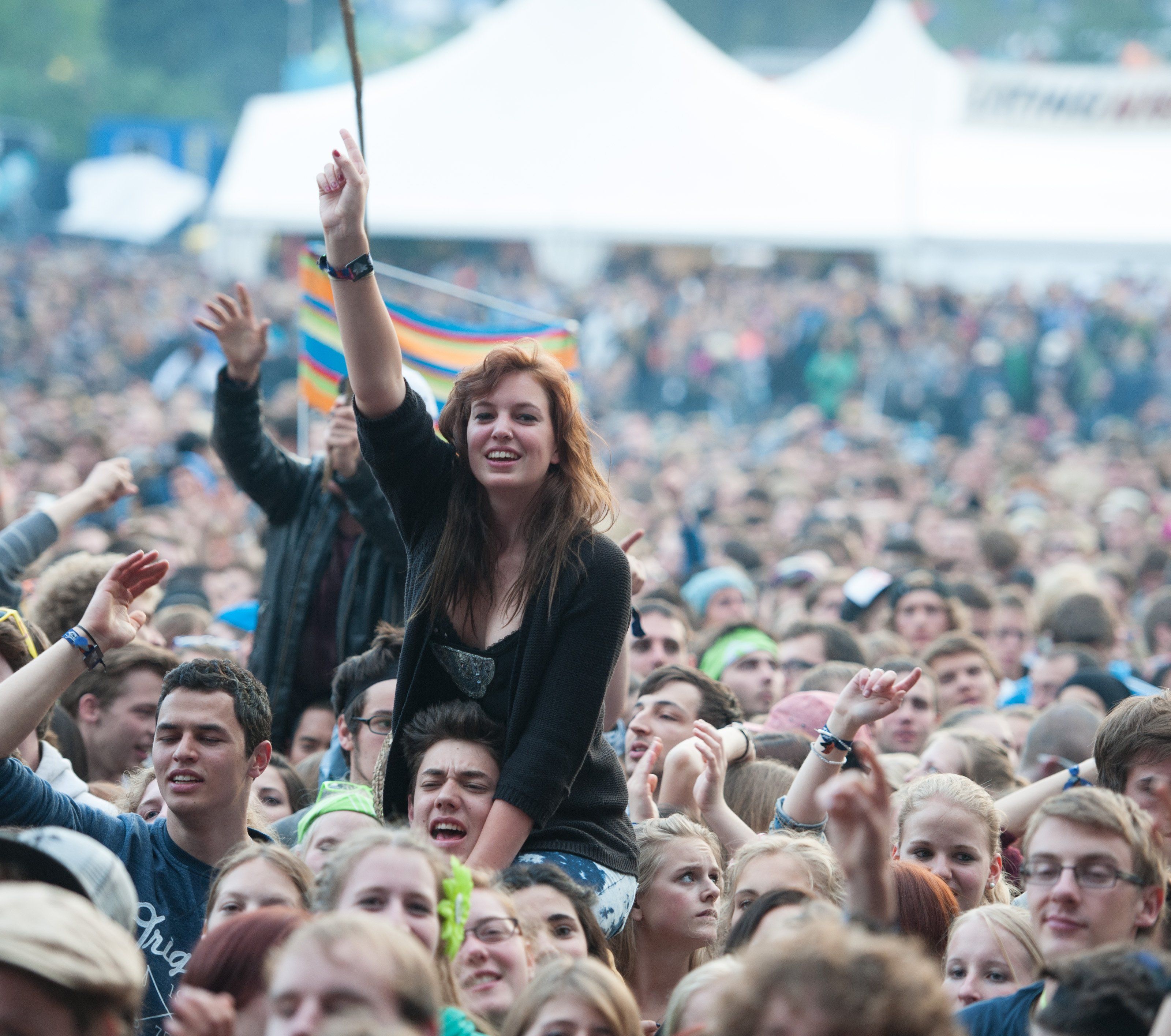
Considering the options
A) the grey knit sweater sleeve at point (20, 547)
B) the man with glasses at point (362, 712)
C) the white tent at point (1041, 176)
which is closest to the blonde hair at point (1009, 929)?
the man with glasses at point (362, 712)

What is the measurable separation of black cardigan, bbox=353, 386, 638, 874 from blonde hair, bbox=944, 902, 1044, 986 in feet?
2.64

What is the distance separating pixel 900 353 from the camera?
21.7 metres

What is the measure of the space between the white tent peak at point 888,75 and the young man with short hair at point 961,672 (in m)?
17.9

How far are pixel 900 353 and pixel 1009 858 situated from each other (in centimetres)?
1775

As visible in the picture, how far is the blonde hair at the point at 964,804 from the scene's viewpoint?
407 cm

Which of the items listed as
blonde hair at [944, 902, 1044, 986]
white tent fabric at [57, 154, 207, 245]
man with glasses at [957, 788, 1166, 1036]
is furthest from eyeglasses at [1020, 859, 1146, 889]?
white tent fabric at [57, 154, 207, 245]

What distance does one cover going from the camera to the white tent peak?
77.4 feet

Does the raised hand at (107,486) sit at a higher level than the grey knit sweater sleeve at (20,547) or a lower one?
higher

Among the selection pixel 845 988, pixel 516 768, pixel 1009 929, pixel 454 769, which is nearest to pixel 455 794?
pixel 454 769

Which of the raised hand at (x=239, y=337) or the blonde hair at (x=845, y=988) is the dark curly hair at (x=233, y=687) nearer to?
the raised hand at (x=239, y=337)

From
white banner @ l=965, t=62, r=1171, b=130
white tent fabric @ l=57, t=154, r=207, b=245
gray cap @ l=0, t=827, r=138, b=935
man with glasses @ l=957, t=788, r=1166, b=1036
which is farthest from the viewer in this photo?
white tent fabric @ l=57, t=154, r=207, b=245

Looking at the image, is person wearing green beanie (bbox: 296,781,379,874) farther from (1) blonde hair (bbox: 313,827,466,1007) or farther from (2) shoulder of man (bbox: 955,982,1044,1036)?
(2) shoulder of man (bbox: 955,982,1044,1036)

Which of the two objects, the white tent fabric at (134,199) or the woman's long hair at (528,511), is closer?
the woman's long hair at (528,511)

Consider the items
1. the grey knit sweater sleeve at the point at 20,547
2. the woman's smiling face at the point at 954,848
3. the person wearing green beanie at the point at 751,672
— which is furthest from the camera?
the person wearing green beanie at the point at 751,672
